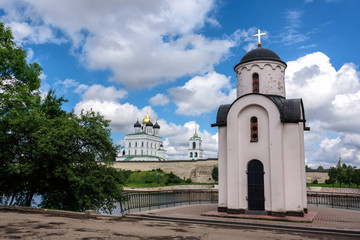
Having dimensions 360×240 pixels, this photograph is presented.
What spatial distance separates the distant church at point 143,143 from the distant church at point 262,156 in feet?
303

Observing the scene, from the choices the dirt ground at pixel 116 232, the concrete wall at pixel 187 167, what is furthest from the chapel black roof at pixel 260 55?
the concrete wall at pixel 187 167

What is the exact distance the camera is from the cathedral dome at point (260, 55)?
15.9 meters

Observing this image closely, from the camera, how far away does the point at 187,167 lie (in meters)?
77.6

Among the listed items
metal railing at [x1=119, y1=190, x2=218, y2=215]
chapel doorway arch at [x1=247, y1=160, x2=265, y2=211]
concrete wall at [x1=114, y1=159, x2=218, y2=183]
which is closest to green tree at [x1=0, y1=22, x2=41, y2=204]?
metal railing at [x1=119, y1=190, x2=218, y2=215]

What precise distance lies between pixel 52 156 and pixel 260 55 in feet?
41.8

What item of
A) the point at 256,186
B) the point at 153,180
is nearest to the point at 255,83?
the point at 256,186

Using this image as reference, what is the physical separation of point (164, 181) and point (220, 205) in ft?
183

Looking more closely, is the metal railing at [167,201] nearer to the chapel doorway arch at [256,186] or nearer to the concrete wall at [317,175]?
the chapel doorway arch at [256,186]

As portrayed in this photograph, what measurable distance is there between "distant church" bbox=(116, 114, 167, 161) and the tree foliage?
8908 cm

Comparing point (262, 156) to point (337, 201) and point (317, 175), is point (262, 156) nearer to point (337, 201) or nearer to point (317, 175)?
point (337, 201)

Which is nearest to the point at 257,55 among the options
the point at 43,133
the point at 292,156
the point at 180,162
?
the point at 292,156

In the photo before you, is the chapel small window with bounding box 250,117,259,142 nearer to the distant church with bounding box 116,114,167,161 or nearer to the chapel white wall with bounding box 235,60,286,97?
the chapel white wall with bounding box 235,60,286,97

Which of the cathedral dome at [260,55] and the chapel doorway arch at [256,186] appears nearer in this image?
the chapel doorway arch at [256,186]

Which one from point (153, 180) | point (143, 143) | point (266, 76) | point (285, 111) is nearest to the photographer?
point (285, 111)
